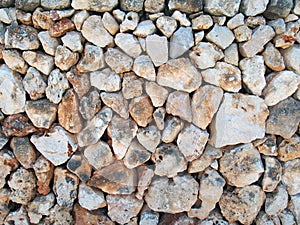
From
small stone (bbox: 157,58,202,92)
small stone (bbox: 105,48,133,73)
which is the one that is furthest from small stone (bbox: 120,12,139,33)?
small stone (bbox: 157,58,202,92)

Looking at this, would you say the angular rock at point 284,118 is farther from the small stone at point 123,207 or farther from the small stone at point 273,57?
the small stone at point 123,207

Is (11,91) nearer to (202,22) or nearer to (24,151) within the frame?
(24,151)

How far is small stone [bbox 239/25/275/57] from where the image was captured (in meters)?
1.57

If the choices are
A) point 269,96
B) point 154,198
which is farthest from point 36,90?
point 269,96

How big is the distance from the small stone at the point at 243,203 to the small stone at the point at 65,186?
709 millimetres

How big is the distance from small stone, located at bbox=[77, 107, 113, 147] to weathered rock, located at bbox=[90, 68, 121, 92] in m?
0.10

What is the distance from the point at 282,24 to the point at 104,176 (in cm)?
106

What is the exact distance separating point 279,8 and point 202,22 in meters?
0.35

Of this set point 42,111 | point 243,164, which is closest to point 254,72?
point 243,164

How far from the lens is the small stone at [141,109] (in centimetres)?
161

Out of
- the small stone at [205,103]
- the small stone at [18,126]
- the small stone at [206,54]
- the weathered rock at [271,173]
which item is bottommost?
the weathered rock at [271,173]

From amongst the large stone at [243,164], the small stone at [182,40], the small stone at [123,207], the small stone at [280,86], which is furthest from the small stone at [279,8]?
the small stone at [123,207]

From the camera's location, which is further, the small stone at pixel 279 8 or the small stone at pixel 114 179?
the small stone at pixel 114 179

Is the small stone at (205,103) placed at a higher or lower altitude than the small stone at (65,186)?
higher
